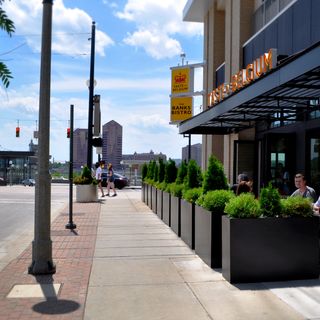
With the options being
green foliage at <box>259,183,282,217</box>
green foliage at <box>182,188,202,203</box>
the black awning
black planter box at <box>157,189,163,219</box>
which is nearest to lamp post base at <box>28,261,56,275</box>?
green foliage at <box>182,188,202,203</box>

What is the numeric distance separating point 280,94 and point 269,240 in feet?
15.4

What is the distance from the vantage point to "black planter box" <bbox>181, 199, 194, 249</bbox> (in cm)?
958

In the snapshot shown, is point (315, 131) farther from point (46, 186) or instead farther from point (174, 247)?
point (46, 186)

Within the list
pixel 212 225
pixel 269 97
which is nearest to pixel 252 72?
pixel 269 97

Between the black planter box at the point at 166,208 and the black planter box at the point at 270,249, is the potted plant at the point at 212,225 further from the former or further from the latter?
the black planter box at the point at 166,208

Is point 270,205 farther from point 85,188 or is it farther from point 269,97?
point 85,188

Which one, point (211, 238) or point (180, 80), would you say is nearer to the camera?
point (211, 238)

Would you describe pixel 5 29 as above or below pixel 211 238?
above

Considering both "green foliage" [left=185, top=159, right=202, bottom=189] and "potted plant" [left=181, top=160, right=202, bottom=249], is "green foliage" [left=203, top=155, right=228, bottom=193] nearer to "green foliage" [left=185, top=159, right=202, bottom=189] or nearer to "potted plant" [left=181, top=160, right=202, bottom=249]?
"potted plant" [left=181, top=160, right=202, bottom=249]

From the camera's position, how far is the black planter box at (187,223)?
958 cm

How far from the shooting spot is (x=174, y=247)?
991cm

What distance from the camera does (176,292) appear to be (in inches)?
255

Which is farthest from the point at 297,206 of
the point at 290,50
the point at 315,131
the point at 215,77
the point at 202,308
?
the point at 215,77

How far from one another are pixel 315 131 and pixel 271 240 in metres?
7.61
